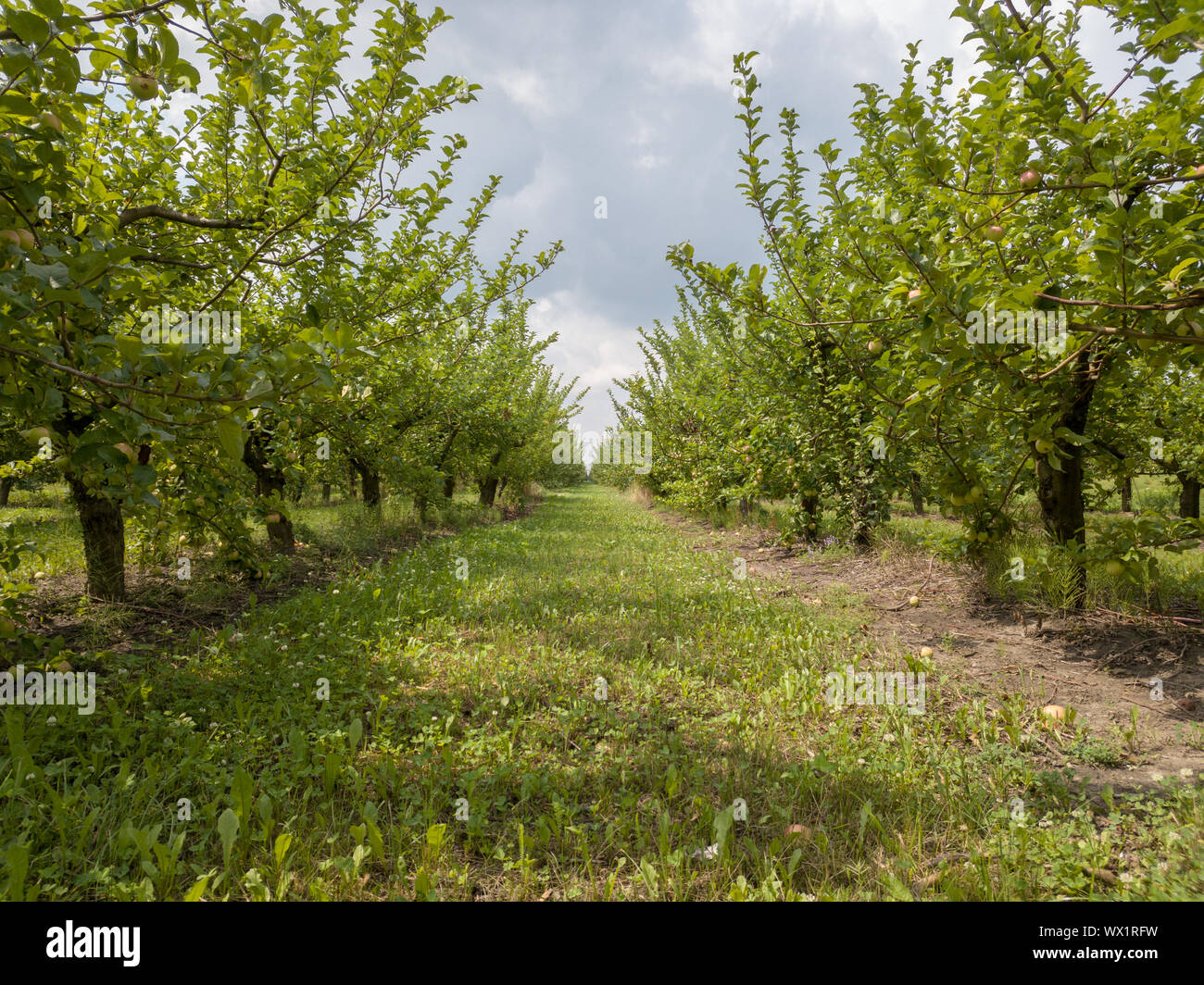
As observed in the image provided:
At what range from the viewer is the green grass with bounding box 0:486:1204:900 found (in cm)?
179

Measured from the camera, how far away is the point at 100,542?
441cm

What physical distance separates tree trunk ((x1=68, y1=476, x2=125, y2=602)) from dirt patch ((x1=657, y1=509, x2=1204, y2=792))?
6.64m

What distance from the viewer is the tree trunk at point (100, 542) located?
4410 mm

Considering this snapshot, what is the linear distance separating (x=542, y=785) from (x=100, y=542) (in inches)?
187

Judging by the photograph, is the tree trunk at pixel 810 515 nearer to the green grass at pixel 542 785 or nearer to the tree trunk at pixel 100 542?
the green grass at pixel 542 785

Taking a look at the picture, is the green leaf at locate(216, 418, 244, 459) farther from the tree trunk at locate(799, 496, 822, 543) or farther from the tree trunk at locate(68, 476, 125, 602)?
the tree trunk at locate(799, 496, 822, 543)

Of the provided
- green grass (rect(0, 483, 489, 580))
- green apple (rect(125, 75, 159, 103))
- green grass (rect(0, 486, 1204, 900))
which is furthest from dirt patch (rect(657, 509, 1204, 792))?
green grass (rect(0, 483, 489, 580))

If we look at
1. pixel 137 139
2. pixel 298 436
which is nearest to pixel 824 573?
pixel 298 436

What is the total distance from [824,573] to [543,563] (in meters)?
3.93

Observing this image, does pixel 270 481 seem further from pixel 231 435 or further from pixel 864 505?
pixel 864 505

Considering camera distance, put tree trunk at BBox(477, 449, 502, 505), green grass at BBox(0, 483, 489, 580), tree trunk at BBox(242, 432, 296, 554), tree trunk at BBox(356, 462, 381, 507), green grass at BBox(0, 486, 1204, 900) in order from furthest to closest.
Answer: tree trunk at BBox(477, 449, 502, 505) < tree trunk at BBox(356, 462, 381, 507) < tree trunk at BBox(242, 432, 296, 554) < green grass at BBox(0, 483, 489, 580) < green grass at BBox(0, 486, 1204, 900)

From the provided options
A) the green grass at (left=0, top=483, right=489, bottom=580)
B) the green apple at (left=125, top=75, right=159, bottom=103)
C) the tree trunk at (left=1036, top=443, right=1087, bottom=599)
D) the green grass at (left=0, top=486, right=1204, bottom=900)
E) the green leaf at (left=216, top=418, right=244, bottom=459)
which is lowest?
the green grass at (left=0, top=486, right=1204, bottom=900)
